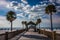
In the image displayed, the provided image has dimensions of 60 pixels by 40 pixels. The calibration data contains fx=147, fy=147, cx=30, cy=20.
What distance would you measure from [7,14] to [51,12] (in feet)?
59.7

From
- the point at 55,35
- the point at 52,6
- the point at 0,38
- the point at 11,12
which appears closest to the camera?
the point at 0,38

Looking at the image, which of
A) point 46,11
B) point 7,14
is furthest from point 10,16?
point 46,11

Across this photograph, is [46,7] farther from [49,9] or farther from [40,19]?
[40,19]

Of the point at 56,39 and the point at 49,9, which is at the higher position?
the point at 49,9

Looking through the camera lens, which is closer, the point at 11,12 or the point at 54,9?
the point at 54,9

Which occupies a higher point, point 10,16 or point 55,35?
point 10,16

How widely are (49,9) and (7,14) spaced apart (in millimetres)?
17633

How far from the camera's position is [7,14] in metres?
61.0

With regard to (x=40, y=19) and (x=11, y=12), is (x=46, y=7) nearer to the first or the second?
(x=11, y=12)

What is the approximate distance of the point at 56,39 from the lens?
55.5ft

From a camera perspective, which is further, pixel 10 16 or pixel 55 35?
pixel 10 16

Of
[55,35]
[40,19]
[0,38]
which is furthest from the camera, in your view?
[40,19]

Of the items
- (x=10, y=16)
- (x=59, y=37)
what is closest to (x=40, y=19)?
(x=10, y=16)

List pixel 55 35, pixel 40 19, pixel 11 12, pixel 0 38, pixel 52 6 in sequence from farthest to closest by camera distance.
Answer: pixel 40 19
pixel 11 12
pixel 52 6
pixel 55 35
pixel 0 38
